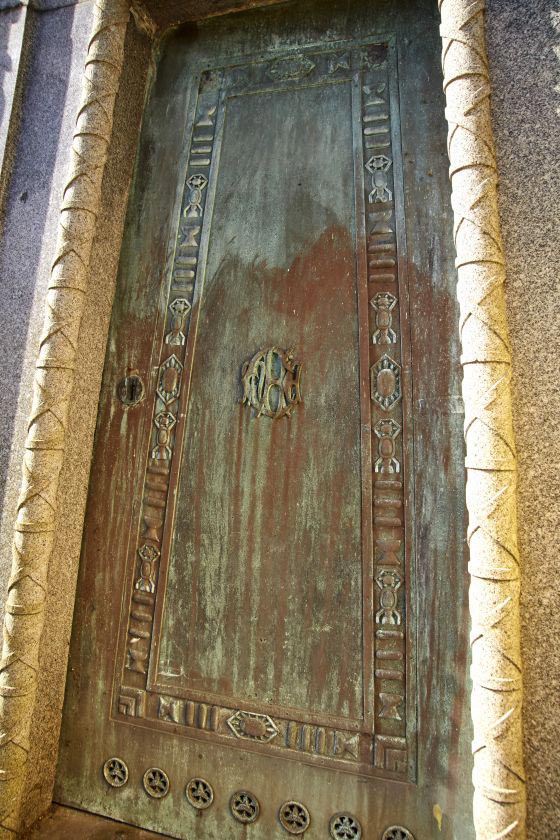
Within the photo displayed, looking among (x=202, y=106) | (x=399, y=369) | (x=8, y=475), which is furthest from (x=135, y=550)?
(x=202, y=106)

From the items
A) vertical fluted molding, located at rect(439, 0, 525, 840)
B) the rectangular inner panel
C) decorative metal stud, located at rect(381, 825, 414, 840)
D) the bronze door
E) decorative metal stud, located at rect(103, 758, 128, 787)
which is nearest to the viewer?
vertical fluted molding, located at rect(439, 0, 525, 840)

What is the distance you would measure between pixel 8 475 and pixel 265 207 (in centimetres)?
147

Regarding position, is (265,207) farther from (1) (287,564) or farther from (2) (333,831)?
(2) (333,831)

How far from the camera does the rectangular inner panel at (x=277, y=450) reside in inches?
78.5

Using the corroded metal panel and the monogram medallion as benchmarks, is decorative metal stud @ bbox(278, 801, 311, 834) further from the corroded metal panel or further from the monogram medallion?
the monogram medallion

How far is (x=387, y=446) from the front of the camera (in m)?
1.99

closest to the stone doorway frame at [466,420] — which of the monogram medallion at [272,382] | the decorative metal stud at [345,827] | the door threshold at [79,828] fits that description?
the door threshold at [79,828]

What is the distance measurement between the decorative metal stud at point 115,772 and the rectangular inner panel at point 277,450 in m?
0.35

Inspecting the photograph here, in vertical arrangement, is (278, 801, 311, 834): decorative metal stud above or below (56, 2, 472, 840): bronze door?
below

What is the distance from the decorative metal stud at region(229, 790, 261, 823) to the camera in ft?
6.40

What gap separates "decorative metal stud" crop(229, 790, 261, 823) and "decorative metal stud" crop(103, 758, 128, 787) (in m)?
0.42

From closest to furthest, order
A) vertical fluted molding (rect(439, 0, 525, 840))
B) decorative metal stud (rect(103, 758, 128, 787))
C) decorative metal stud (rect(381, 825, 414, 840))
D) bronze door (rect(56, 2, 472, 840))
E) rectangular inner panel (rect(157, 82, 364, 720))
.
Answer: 1. vertical fluted molding (rect(439, 0, 525, 840))
2. decorative metal stud (rect(381, 825, 414, 840))
3. bronze door (rect(56, 2, 472, 840))
4. rectangular inner panel (rect(157, 82, 364, 720))
5. decorative metal stud (rect(103, 758, 128, 787))

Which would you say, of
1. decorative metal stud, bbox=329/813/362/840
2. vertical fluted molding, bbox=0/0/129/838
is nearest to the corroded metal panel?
decorative metal stud, bbox=329/813/362/840

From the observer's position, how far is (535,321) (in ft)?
5.41
